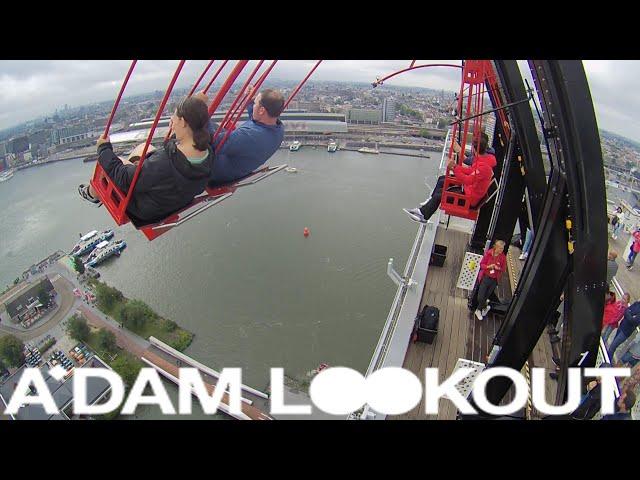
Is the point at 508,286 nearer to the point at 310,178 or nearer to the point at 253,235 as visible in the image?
the point at 253,235

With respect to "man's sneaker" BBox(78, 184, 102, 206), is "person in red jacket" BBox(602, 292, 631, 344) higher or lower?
higher

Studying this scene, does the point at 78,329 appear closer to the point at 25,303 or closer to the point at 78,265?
the point at 25,303

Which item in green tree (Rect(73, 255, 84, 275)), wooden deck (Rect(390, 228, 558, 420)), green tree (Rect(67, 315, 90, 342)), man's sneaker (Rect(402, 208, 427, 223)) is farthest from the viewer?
green tree (Rect(73, 255, 84, 275))

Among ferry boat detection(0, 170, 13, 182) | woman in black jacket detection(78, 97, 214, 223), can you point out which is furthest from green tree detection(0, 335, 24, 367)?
ferry boat detection(0, 170, 13, 182)

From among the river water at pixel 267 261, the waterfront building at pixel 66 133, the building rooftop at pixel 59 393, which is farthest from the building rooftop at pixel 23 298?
the waterfront building at pixel 66 133

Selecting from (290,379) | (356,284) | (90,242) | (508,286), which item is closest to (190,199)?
(508,286)

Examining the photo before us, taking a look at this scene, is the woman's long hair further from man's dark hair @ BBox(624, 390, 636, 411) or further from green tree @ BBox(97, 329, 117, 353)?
green tree @ BBox(97, 329, 117, 353)

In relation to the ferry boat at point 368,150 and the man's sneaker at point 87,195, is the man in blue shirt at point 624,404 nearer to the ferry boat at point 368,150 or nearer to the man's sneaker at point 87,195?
the man's sneaker at point 87,195
